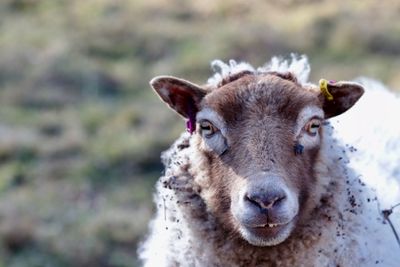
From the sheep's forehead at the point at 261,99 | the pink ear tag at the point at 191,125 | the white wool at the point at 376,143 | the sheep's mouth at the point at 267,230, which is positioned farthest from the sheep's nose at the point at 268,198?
the white wool at the point at 376,143

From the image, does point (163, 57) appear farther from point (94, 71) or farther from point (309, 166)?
point (309, 166)

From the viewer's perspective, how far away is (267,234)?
5473mm

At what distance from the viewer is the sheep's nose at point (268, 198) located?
17.3 feet

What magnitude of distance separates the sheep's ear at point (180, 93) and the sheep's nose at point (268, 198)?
0.83 metres

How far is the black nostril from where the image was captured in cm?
528

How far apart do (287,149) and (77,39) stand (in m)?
13.6

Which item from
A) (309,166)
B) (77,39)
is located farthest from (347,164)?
(77,39)

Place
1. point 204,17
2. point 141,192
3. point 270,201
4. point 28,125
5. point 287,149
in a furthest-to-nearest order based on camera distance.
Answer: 1. point 204,17
2. point 28,125
3. point 141,192
4. point 287,149
5. point 270,201

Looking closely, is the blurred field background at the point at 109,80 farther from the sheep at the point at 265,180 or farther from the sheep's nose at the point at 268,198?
the sheep's nose at the point at 268,198

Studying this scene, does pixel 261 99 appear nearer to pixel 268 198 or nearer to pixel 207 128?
pixel 207 128

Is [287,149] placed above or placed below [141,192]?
below

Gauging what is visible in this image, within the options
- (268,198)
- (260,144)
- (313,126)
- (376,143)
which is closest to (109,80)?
(376,143)

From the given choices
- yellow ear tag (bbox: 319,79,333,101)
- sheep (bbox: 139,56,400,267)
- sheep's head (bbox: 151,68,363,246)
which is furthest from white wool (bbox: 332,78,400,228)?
sheep's head (bbox: 151,68,363,246)

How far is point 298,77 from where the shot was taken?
607 centimetres
